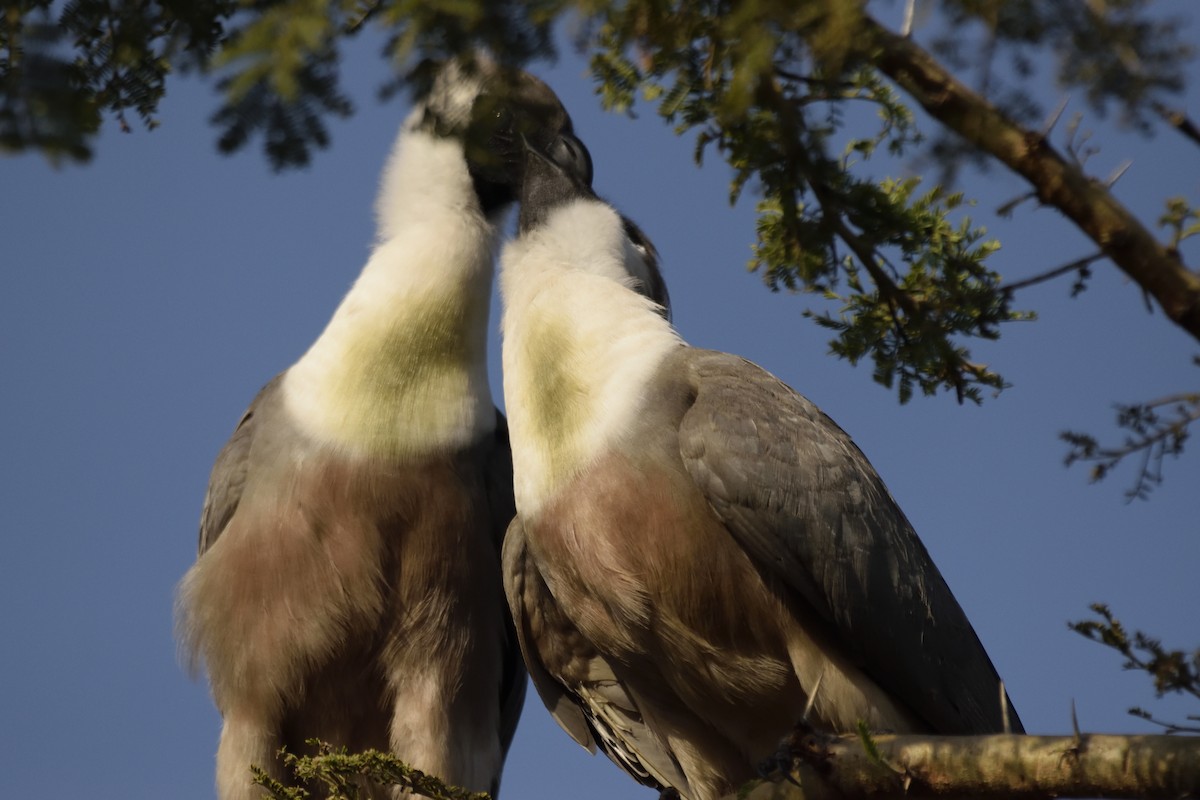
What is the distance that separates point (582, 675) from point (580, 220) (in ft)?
6.84

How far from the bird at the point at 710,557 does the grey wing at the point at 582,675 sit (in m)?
0.01

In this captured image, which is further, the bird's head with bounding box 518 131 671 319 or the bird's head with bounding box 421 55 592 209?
the bird's head with bounding box 518 131 671 319

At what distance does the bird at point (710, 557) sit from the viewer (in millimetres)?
5617

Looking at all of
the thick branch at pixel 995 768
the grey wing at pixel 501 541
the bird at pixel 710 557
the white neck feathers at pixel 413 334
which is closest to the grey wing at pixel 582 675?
the bird at pixel 710 557

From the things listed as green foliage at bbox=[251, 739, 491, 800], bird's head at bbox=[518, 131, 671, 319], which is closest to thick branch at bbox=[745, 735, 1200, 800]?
green foliage at bbox=[251, 739, 491, 800]

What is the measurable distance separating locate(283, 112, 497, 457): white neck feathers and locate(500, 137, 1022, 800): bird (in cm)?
57

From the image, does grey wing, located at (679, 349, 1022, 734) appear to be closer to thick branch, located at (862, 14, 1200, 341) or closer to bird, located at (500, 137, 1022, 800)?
bird, located at (500, 137, 1022, 800)

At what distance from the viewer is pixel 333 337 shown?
6820mm

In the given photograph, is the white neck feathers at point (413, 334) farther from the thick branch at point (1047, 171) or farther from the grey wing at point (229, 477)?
the thick branch at point (1047, 171)

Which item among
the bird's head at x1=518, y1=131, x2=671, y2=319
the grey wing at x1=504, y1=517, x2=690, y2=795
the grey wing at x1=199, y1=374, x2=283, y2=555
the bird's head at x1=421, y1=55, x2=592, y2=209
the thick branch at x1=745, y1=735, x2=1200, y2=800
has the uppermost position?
the bird's head at x1=518, y1=131, x2=671, y2=319

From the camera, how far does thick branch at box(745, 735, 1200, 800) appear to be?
13.0 ft

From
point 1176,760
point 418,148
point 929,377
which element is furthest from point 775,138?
point 418,148

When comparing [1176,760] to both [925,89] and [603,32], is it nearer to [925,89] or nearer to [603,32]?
[925,89]

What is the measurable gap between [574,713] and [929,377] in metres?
2.66
